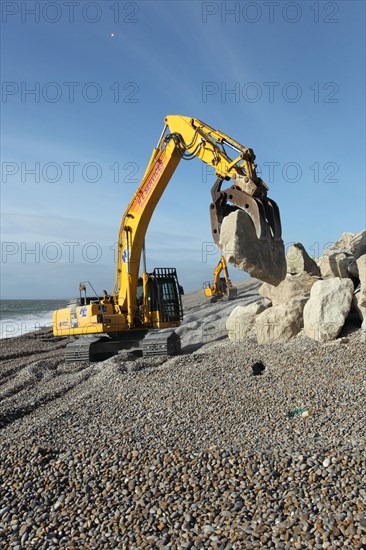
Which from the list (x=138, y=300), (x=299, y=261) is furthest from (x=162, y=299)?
(x=299, y=261)

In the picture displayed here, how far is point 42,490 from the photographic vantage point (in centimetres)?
480

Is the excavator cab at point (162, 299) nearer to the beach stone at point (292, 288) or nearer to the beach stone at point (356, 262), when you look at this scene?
the beach stone at point (292, 288)

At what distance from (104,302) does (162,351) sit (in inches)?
90.7

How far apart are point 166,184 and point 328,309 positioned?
4903 mm

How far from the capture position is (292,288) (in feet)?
38.6

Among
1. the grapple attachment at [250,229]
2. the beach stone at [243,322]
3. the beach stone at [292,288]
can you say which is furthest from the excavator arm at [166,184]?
the beach stone at [292,288]

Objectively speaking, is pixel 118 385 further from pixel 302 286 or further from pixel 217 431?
pixel 302 286

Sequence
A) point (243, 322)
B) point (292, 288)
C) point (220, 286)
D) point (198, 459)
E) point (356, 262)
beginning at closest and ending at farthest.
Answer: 1. point (198, 459)
2. point (356, 262)
3. point (292, 288)
4. point (243, 322)
5. point (220, 286)

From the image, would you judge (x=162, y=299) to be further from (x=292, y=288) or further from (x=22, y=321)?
(x=22, y=321)

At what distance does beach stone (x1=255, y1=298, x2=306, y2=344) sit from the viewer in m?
10.6

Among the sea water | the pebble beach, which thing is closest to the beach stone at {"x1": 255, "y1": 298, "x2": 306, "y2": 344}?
the pebble beach

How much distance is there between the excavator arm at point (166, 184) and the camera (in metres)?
7.96

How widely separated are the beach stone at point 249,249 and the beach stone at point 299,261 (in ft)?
15.4

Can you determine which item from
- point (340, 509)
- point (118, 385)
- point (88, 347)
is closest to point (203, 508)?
point (340, 509)
